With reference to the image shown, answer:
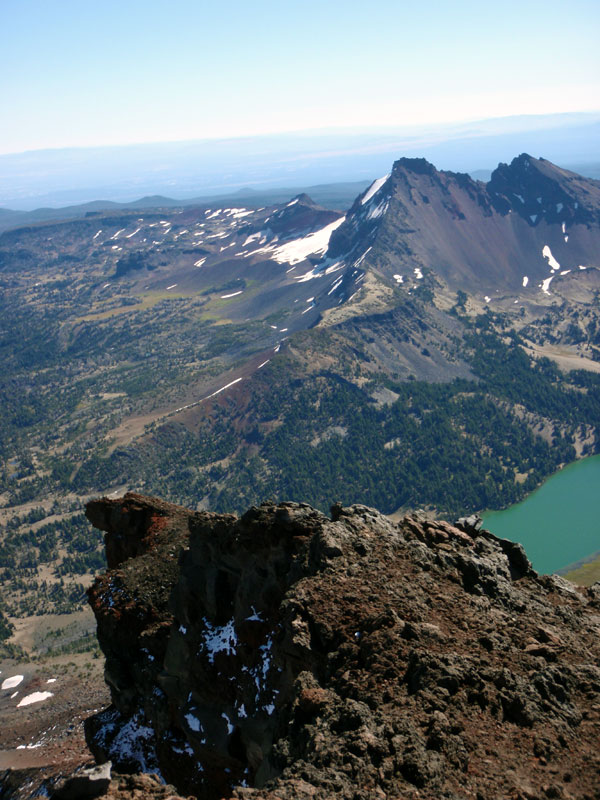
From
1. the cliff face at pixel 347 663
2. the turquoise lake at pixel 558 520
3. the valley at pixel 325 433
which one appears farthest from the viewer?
the valley at pixel 325 433

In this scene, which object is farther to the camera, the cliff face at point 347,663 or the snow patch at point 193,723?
the snow patch at point 193,723

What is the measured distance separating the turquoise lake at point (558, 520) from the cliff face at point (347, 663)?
241 feet

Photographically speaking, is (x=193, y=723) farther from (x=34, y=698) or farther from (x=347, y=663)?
(x=34, y=698)

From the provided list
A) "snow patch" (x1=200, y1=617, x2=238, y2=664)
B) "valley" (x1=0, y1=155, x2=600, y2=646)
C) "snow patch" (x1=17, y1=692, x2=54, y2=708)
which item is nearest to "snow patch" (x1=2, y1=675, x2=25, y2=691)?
"snow patch" (x1=17, y1=692, x2=54, y2=708)

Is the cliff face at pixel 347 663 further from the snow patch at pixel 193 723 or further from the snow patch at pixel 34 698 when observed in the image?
the snow patch at pixel 34 698

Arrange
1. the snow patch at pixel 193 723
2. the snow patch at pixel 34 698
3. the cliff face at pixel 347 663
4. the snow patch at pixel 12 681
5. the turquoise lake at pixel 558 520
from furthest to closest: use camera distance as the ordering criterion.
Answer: the turquoise lake at pixel 558 520
the snow patch at pixel 12 681
the snow patch at pixel 34 698
the snow patch at pixel 193 723
the cliff face at pixel 347 663

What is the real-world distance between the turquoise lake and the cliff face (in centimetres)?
7336

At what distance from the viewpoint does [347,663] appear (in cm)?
1827

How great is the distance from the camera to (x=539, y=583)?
24.6 m

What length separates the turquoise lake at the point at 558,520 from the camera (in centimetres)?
9819

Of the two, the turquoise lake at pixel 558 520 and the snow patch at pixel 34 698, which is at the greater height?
the snow patch at pixel 34 698

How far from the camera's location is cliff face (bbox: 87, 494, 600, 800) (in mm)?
14547

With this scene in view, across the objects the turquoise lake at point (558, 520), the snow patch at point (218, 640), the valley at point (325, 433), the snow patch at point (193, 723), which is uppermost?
the snow patch at point (218, 640)

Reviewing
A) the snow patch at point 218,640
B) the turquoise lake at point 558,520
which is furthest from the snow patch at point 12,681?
the turquoise lake at point 558,520
